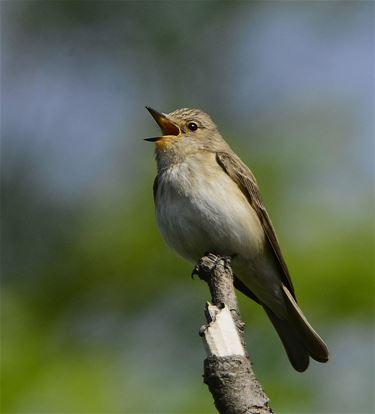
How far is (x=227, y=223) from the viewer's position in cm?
724

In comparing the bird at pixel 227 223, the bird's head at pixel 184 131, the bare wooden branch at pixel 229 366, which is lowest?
the bare wooden branch at pixel 229 366

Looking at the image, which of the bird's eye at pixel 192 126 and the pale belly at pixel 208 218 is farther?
the bird's eye at pixel 192 126

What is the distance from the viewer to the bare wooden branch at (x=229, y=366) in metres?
4.04

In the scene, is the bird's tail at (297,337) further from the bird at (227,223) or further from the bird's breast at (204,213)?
the bird's breast at (204,213)

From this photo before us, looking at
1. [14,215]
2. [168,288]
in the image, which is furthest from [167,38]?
[168,288]

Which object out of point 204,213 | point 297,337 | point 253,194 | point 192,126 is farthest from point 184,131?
point 297,337

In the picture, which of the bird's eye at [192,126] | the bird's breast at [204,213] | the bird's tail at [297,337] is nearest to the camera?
the bird's breast at [204,213]

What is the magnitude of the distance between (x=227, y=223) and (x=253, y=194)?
0.50 meters

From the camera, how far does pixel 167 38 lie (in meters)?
10.8

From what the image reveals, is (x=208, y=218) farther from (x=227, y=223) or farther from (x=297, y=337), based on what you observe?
(x=297, y=337)

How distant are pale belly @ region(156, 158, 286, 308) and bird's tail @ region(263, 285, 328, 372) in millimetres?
431

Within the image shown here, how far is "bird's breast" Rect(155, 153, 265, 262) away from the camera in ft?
23.6

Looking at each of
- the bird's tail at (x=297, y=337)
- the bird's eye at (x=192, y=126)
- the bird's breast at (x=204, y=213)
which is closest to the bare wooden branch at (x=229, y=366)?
the bird's breast at (x=204, y=213)

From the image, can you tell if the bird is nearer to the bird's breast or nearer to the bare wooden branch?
the bird's breast
